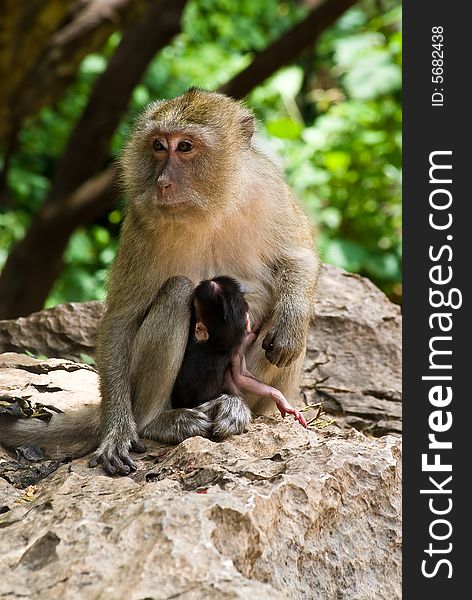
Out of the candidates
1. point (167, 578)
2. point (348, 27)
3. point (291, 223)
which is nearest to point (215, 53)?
point (348, 27)

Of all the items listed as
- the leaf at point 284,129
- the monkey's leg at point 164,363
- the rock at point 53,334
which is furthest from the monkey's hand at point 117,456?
the leaf at point 284,129

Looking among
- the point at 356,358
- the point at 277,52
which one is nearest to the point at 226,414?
the point at 356,358

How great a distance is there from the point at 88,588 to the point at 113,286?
2399 millimetres

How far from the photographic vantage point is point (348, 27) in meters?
14.5

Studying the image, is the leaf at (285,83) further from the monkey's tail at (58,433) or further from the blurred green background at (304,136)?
the monkey's tail at (58,433)

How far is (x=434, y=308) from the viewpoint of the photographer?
4.22 m

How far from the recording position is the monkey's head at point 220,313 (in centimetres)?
482

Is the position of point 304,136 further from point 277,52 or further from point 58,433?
point 58,433

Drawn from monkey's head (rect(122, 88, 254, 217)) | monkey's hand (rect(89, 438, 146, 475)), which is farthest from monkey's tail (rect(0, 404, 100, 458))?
monkey's head (rect(122, 88, 254, 217))

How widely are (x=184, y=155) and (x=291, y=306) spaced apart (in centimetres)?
94

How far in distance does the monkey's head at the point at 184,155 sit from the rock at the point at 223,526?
1.17 meters

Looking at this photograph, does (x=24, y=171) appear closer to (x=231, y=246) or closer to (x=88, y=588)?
(x=231, y=246)

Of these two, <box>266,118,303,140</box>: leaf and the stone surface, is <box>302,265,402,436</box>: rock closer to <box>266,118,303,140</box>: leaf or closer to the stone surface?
the stone surface

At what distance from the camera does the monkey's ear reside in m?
5.21
